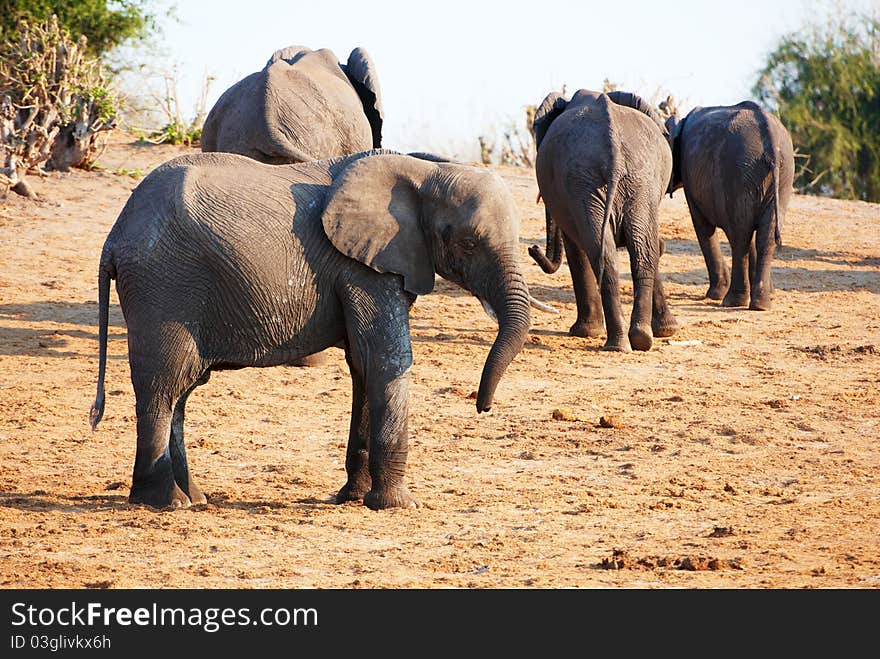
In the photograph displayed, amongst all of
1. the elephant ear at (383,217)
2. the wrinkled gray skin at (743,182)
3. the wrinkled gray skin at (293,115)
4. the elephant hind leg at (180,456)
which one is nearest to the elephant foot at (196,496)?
the elephant hind leg at (180,456)

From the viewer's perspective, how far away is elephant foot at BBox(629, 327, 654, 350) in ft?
33.4

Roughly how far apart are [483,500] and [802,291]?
778 centimetres

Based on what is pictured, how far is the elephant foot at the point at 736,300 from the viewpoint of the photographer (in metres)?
12.4

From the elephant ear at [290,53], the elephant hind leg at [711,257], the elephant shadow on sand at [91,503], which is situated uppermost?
the elephant ear at [290,53]

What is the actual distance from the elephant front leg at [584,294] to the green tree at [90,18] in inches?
468

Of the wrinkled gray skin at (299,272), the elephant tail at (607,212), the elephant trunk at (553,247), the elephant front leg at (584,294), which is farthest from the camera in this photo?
the elephant trunk at (553,247)

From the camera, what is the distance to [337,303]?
619cm

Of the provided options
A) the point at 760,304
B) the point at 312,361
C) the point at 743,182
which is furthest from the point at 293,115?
the point at 760,304

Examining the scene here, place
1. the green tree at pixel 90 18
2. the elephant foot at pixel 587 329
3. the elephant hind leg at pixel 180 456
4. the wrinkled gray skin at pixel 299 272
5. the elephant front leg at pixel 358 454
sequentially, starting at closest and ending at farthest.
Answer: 1. the wrinkled gray skin at pixel 299 272
2. the elephant hind leg at pixel 180 456
3. the elephant front leg at pixel 358 454
4. the elephant foot at pixel 587 329
5. the green tree at pixel 90 18

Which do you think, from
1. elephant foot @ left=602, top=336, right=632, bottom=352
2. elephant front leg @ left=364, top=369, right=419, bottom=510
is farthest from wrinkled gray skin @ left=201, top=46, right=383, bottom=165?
Answer: elephant front leg @ left=364, top=369, right=419, bottom=510

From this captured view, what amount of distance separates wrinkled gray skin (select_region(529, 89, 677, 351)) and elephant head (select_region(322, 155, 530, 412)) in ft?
13.0

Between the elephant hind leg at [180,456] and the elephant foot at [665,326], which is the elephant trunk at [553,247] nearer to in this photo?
the elephant foot at [665,326]

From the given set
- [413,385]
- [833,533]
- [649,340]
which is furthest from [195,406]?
[833,533]

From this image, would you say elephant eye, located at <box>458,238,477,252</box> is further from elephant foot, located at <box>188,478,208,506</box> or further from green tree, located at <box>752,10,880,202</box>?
green tree, located at <box>752,10,880,202</box>
